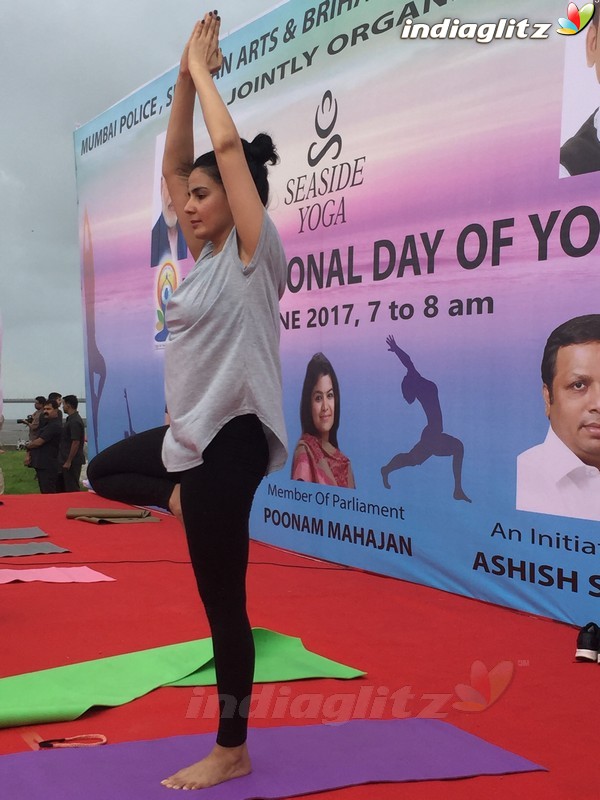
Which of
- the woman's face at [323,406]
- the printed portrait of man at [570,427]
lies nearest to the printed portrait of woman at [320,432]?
the woman's face at [323,406]

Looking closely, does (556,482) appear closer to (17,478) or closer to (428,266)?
(428,266)

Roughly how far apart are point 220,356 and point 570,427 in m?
2.28

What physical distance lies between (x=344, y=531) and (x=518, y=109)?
7.54ft

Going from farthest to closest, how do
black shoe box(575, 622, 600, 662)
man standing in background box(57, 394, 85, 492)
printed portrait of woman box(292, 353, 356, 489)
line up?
man standing in background box(57, 394, 85, 492)
printed portrait of woman box(292, 353, 356, 489)
black shoe box(575, 622, 600, 662)

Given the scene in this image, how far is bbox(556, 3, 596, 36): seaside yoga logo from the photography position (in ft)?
11.6

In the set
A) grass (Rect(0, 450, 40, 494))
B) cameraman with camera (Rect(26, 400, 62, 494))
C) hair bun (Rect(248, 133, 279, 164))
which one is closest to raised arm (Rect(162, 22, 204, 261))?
hair bun (Rect(248, 133, 279, 164))

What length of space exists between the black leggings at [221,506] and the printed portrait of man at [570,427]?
2142 millimetres

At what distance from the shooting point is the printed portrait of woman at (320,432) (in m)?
4.93

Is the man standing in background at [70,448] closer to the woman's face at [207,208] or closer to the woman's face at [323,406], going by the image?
the woman's face at [323,406]

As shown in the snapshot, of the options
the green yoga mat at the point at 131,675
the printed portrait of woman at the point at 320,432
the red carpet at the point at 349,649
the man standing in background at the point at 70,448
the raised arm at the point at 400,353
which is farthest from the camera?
the man standing in background at the point at 70,448

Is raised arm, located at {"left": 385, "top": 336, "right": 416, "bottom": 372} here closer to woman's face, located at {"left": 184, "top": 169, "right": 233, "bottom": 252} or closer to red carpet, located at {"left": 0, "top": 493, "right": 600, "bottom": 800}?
red carpet, located at {"left": 0, "top": 493, "right": 600, "bottom": 800}

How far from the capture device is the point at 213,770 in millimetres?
1837

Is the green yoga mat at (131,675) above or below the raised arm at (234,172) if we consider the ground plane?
below

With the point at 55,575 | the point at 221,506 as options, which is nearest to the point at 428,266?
the point at 55,575
